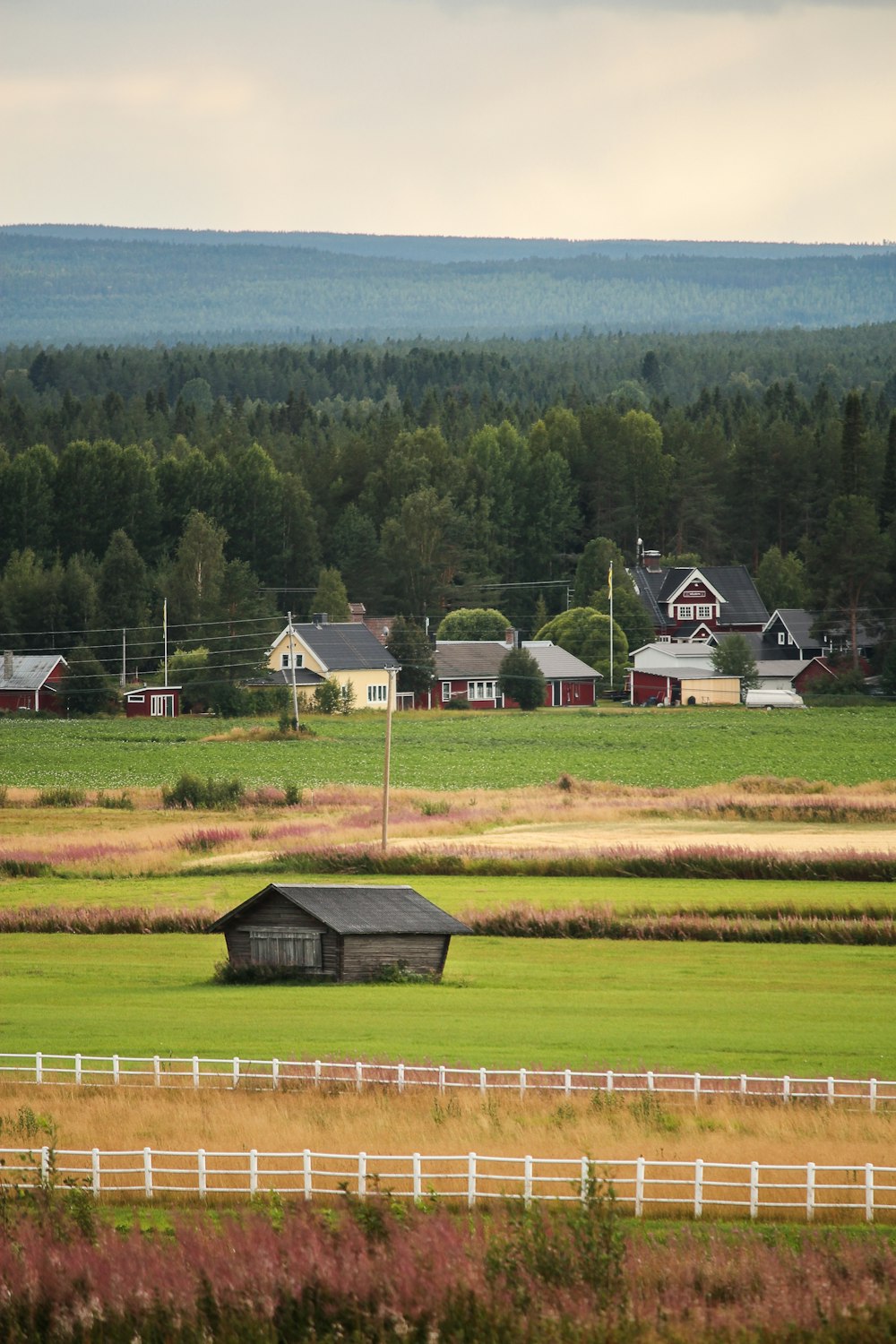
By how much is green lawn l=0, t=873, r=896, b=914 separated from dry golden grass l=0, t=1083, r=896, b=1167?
18.4 metres

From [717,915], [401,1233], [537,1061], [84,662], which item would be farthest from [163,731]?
[401,1233]

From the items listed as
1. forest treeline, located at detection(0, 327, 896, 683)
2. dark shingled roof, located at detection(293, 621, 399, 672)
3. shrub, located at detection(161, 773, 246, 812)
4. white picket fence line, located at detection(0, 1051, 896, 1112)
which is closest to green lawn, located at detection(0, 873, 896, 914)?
shrub, located at detection(161, 773, 246, 812)

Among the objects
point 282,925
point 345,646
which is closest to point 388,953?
point 282,925

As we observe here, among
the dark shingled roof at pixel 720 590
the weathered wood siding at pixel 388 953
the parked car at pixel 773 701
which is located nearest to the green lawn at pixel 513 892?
the weathered wood siding at pixel 388 953

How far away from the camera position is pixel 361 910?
4028cm

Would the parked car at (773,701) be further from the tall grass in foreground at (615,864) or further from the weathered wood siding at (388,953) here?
the weathered wood siding at (388,953)

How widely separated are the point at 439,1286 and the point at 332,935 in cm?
1946

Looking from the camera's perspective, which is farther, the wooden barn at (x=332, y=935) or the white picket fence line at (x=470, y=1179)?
the wooden barn at (x=332, y=935)

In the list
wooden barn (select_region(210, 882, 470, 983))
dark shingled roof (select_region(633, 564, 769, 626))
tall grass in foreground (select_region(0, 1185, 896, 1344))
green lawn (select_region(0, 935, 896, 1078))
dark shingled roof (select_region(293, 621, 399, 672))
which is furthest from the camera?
dark shingled roof (select_region(633, 564, 769, 626))

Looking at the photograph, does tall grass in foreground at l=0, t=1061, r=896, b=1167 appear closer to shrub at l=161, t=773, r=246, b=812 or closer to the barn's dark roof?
the barn's dark roof

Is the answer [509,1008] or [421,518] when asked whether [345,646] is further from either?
[509,1008]

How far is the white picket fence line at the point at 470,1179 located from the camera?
23.2 metres

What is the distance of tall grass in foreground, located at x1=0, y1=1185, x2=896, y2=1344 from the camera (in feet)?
67.5

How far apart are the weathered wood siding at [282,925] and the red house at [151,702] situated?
67845 mm
